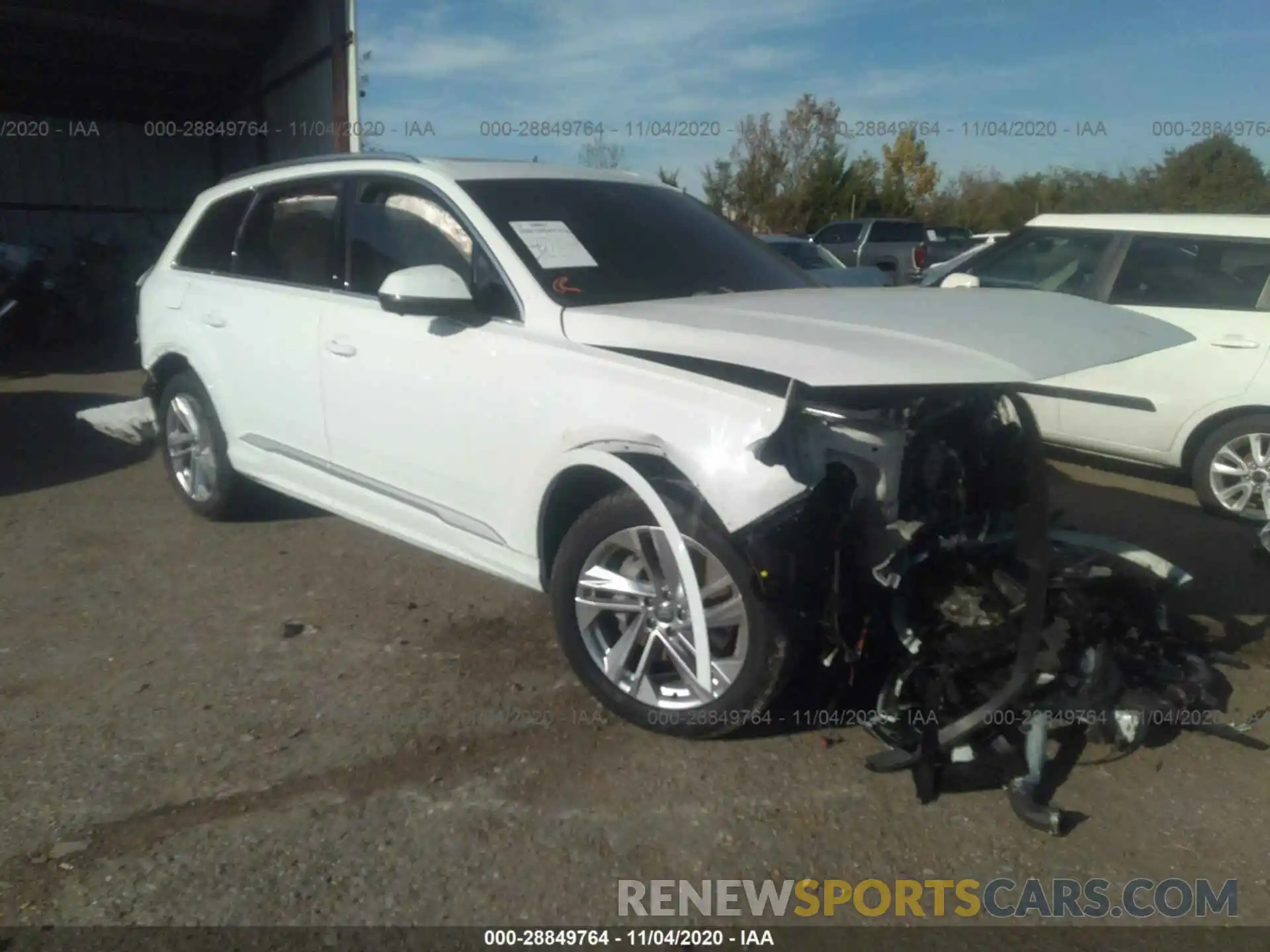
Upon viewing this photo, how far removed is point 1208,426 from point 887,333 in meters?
4.01

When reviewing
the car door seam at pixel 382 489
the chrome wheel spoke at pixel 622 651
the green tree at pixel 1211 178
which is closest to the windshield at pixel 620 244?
the car door seam at pixel 382 489

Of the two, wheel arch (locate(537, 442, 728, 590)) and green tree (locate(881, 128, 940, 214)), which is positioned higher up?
green tree (locate(881, 128, 940, 214))

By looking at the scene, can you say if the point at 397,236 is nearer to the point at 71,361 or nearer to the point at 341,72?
the point at 341,72

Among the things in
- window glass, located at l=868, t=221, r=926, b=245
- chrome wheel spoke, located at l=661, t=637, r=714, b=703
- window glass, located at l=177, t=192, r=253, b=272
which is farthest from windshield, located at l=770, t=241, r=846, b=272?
window glass, located at l=868, t=221, r=926, b=245

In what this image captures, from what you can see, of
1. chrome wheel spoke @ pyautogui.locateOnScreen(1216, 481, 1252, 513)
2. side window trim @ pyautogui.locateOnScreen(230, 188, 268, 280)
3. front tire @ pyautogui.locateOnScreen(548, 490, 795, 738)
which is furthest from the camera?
chrome wheel spoke @ pyautogui.locateOnScreen(1216, 481, 1252, 513)

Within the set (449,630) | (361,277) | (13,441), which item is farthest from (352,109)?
(449,630)

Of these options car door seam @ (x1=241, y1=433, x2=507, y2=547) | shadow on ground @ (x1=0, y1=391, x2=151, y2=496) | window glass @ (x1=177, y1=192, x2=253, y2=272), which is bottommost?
shadow on ground @ (x1=0, y1=391, x2=151, y2=496)

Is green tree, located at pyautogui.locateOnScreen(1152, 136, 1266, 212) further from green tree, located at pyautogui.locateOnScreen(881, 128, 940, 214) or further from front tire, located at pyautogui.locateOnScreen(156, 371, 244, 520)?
front tire, located at pyautogui.locateOnScreen(156, 371, 244, 520)

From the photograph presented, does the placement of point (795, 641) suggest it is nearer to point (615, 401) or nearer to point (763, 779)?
point (763, 779)

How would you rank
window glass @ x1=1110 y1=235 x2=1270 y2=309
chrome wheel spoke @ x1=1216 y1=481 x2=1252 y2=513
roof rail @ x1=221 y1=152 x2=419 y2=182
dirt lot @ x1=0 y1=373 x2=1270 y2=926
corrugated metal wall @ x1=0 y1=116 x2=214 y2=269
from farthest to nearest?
corrugated metal wall @ x1=0 y1=116 x2=214 y2=269 < window glass @ x1=1110 y1=235 x2=1270 y2=309 < chrome wheel spoke @ x1=1216 y1=481 x2=1252 y2=513 < roof rail @ x1=221 y1=152 x2=419 y2=182 < dirt lot @ x1=0 y1=373 x2=1270 y2=926

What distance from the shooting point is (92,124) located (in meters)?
15.9

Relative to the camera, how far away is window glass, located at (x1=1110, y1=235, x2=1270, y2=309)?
633 cm

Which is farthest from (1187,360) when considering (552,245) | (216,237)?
(216,237)

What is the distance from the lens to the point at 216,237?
5.63m
